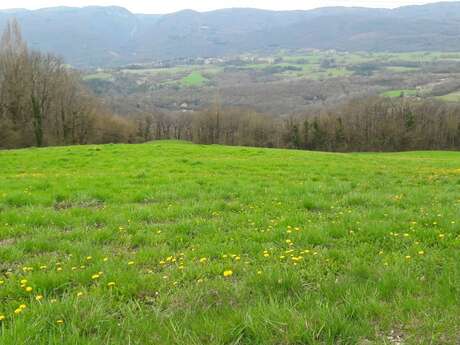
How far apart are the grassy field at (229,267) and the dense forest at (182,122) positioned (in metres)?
47.4

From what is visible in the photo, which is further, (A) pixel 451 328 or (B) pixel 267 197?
(B) pixel 267 197

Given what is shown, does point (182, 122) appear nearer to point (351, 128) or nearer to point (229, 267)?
point (351, 128)

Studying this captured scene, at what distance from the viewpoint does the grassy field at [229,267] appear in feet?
14.5

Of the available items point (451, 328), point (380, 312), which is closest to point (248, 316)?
point (380, 312)

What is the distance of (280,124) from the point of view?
86.6m

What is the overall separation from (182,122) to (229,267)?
308 ft

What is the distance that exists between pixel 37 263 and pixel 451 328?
222 inches

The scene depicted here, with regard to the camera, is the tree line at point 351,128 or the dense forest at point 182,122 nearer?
the dense forest at point 182,122

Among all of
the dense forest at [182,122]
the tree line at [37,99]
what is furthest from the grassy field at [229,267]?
the dense forest at [182,122]

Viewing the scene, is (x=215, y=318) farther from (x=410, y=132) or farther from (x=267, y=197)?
(x=410, y=132)

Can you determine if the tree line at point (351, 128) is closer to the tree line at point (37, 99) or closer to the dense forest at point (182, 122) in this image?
the dense forest at point (182, 122)

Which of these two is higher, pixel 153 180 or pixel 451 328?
pixel 451 328

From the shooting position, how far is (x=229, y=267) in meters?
6.20

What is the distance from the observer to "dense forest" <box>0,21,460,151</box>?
5344 centimetres
